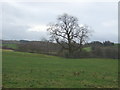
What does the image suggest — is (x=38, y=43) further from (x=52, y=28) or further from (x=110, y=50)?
(x=110, y=50)

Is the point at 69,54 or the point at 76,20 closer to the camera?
the point at 69,54

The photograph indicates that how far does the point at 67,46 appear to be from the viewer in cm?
4756

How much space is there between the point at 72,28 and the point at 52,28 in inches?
204

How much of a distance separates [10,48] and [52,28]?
12.2 m

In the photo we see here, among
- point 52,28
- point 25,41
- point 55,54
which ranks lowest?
point 55,54

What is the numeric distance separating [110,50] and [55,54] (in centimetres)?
1425

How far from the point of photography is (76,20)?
50000mm

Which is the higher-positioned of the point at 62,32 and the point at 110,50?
the point at 62,32

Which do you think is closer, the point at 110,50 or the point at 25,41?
the point at 25,41

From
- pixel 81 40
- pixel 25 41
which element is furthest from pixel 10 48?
pixel 81 40

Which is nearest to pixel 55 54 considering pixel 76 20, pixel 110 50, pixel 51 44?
pixel 51 44

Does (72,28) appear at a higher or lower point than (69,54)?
higher

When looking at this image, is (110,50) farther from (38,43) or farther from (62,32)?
(38,43)

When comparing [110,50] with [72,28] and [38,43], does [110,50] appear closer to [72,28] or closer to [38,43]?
[72,28]
